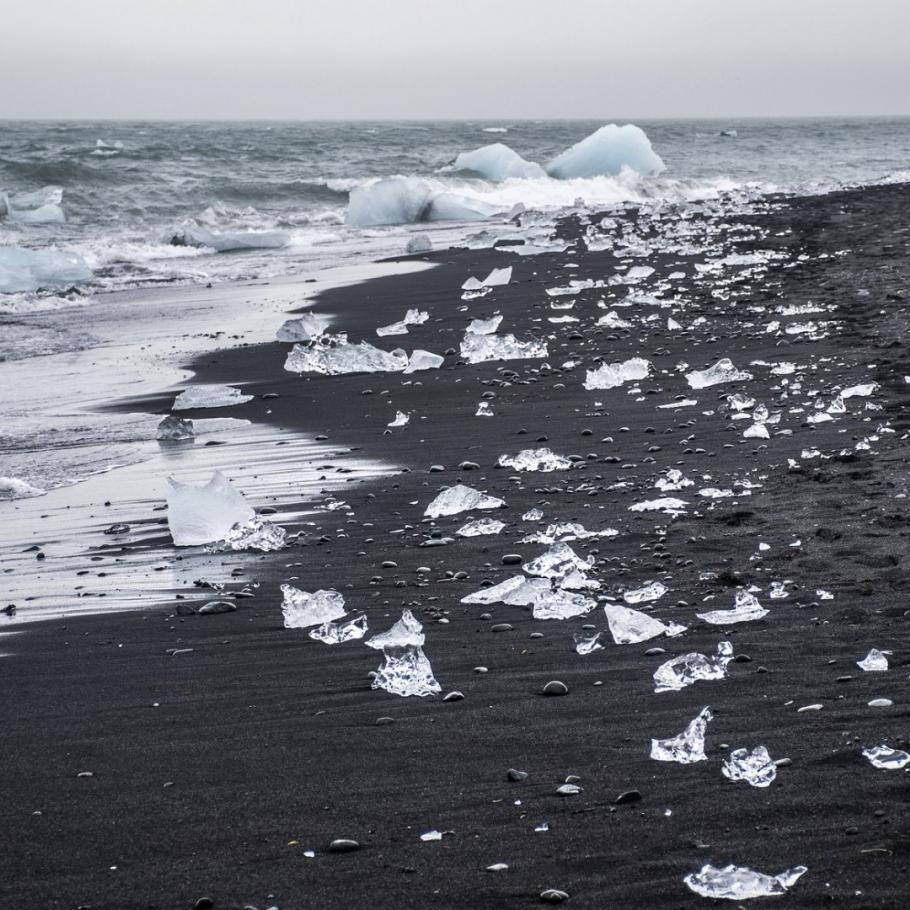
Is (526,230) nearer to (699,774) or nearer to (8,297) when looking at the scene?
(8,297)

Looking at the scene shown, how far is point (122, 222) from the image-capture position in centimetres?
2192

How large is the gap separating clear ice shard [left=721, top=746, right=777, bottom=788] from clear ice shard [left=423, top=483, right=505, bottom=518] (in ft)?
7.16

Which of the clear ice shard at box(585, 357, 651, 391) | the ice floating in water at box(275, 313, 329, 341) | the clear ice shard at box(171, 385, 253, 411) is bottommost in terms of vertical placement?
the clear ice shard at box(171, 385, 253, 411)

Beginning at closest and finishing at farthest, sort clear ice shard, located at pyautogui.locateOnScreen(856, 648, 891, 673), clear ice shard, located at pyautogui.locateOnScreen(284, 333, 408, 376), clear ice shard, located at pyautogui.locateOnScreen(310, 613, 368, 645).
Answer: clear ice shard, located at pyautogui.locateOnScreen(856, 648, 891, 673), clear ice shard, located at pyautogui.locateOnScreen(310, 613, 368, 645), clear ice shard, located at pyautogui.locateOnScreen(284, 333, 408, 376)

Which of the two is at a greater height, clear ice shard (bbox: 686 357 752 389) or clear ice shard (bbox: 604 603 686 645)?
clear ice shard (bbox: 686 357 752 389)

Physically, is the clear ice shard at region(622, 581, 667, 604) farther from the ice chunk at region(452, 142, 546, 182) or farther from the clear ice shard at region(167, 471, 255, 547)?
the ice chunk at region(452, 142, 546, 182)

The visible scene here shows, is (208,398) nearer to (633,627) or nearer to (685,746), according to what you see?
(633,627)

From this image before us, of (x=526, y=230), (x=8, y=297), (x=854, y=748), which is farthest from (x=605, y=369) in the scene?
(x=526, y=230)

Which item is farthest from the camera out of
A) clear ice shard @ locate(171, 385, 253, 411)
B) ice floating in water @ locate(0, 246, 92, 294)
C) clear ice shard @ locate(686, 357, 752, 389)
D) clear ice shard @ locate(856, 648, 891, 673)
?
ice floating in water @ locate(0, 246, 92, 294)

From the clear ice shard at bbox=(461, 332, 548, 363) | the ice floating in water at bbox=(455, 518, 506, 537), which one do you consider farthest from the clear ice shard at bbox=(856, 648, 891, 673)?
the clear ice shard at bbox=(461, 332, 548, 363)

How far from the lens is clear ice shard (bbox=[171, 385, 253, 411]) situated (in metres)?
6.83

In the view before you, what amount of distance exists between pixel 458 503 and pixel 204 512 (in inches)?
39.7

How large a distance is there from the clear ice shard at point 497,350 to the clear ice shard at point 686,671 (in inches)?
191

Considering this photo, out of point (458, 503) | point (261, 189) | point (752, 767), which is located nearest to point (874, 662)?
point (752, 767)
